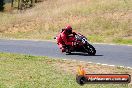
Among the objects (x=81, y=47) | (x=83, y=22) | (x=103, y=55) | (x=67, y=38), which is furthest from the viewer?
(x=83, y=22)

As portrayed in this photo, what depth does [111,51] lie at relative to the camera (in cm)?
2141

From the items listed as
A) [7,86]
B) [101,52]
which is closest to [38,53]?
[101,52]

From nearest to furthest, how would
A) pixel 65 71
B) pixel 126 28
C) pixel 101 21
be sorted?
pixel 65 71
pixel 126 28
pixel 101 21

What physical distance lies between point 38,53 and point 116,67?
6790mm

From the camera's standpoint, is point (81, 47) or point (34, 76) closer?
point (34, 76)

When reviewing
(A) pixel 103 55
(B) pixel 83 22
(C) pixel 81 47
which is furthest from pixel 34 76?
(B) pixel 83 22

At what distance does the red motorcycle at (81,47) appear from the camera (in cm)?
2016

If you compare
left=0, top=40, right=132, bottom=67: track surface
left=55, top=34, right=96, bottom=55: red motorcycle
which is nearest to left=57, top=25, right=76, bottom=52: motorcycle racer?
left=55, top=34, right=96, bottom=55: red motorcycle

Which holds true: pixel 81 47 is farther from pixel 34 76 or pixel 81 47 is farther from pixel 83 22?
pixel 83 22

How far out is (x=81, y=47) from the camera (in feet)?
67.1

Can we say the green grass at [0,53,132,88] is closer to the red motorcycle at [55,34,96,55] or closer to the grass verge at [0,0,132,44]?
the red motorcycle at [55,34,96,55]

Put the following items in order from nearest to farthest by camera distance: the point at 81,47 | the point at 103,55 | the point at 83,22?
the point at 103,55 → the point at 81,47 → the point at 83,22

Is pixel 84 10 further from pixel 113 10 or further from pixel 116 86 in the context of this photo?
pixel 116 86

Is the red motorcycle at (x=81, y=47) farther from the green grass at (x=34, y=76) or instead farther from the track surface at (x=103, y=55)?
the green grass at (x=34, y=76)
